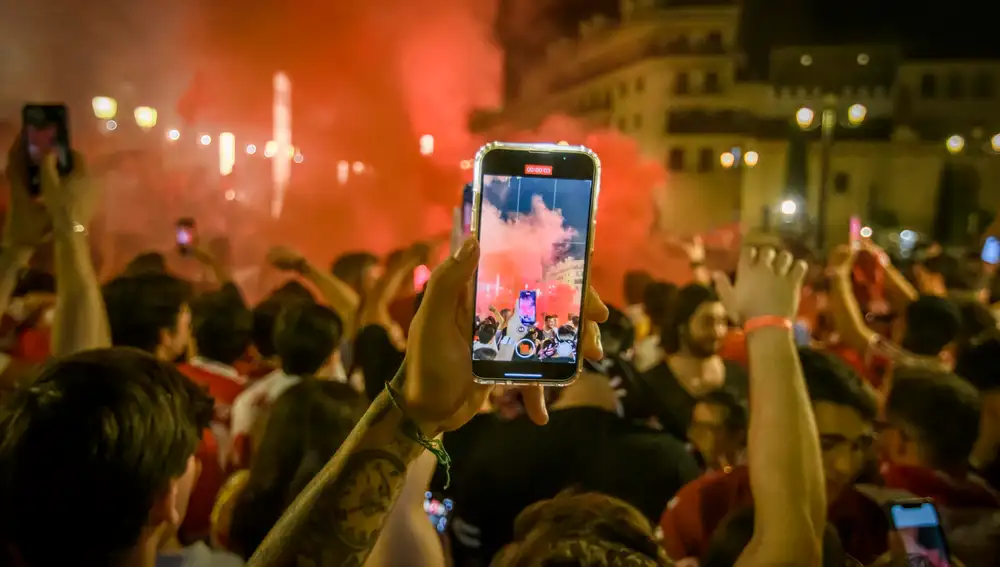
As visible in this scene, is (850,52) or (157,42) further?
(850,52)

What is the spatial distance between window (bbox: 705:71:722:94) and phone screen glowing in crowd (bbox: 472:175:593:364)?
1723 cm

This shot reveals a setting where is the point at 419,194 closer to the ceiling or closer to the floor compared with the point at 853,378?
closer to the ceiling

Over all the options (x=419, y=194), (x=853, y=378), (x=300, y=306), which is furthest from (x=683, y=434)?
(x=419, y=194)

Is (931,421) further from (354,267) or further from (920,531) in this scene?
(354,267)

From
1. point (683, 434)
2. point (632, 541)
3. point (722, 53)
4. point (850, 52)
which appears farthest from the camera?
point (850, 52)

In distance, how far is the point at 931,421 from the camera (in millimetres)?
1985

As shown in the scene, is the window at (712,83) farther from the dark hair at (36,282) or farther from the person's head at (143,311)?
the person's head at (143,311)

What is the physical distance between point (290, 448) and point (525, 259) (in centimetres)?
98

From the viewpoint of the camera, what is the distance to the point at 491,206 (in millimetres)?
1129

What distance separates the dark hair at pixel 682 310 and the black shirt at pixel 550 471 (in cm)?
136

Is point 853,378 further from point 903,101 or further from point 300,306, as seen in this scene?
point 903,101

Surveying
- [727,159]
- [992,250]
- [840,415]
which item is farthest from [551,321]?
[727,159]

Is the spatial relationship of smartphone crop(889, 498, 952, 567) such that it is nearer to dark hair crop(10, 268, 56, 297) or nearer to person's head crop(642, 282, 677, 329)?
person's head crop(642, 282, 677, 329)

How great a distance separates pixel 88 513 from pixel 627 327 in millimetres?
1795
